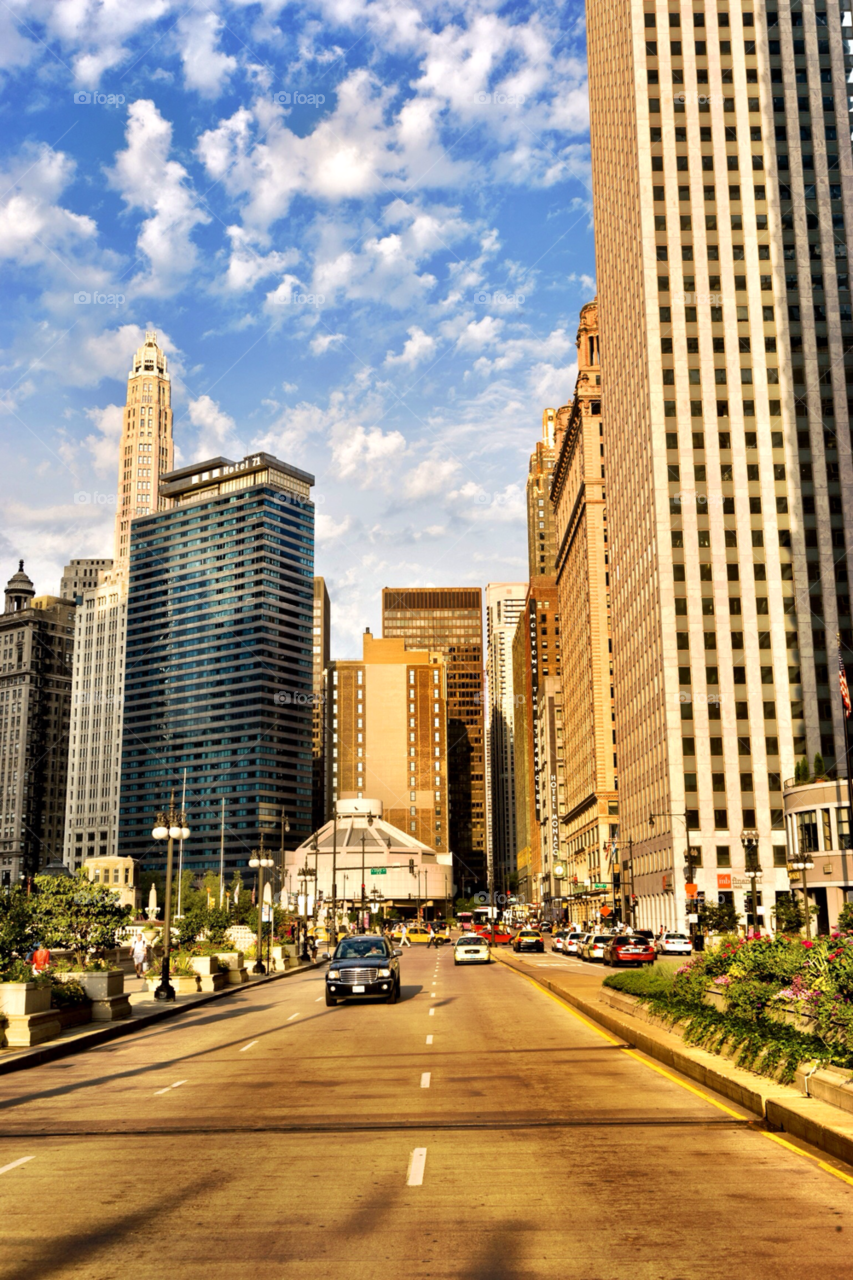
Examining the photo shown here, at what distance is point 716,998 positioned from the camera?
18.9 m

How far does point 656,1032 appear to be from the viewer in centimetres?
2003

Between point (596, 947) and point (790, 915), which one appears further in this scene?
point (790, 915)

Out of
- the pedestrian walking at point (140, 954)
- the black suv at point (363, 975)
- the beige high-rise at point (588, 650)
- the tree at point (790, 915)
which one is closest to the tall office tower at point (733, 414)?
the tree at point (790, 915)

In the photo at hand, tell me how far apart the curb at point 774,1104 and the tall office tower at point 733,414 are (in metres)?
73.2

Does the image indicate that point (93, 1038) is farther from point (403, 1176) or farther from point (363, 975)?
point (403, 1176)

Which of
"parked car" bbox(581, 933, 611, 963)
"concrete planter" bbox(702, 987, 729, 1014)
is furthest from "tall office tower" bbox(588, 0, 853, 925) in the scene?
"concrete planter" bbox(702, 987, 729, 1014)

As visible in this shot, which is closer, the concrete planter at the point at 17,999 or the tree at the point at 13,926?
the concrete planter at the point at 17,999

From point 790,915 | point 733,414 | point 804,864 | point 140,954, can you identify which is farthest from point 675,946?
point 733,414

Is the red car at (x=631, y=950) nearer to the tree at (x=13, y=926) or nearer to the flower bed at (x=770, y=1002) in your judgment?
the tree at (x=13, y=926)

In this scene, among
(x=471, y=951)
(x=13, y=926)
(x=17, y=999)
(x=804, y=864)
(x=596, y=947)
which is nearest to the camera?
(x=17, y=999)

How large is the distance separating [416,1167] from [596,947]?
5166 cm

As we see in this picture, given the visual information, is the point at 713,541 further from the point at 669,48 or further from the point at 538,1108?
the point at 538,1108

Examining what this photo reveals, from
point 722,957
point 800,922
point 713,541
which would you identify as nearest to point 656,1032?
point 722,957

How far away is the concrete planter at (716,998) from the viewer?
59.1 feet
